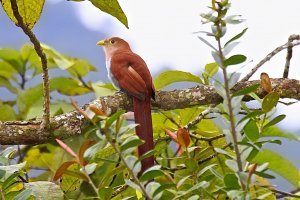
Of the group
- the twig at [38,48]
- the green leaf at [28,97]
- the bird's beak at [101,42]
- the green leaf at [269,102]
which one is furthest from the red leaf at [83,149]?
the green leaf at [28,97]

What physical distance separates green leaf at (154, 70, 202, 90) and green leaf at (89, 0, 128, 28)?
25.8 inches

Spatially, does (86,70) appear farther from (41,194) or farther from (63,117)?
(41,194)

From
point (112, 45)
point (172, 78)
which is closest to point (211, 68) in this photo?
point (172, 78)

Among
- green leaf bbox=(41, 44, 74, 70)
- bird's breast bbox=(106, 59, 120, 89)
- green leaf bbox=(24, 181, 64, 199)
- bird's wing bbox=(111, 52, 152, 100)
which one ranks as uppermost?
bird's wing bbox=(111, 52, 152, 100)

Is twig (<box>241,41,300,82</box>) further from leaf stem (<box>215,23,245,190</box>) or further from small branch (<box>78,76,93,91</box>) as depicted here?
small branch (<box>78,76,93,91</box>)

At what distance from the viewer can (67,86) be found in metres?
3.21

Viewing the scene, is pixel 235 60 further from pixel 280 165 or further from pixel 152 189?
pixel 280 165

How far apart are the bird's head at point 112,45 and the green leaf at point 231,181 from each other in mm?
1797

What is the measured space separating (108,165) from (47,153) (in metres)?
1.03

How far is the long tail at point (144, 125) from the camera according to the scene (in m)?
1.60

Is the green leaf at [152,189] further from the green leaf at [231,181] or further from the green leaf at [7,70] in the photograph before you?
the green leaf at [7,70]

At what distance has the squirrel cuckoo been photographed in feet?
5.89

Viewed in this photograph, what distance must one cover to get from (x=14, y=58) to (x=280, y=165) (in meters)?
1.80

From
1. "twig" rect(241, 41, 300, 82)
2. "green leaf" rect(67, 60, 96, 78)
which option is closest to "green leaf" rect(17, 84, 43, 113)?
"green leaf" rect(67, 60, 96, 78)
